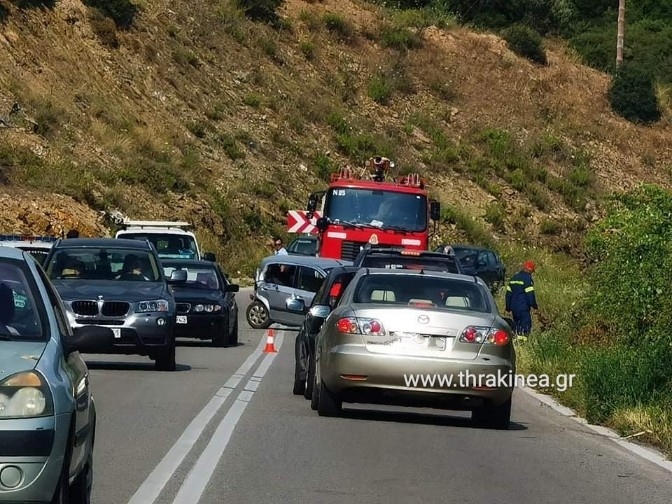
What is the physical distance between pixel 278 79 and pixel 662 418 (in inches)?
2001

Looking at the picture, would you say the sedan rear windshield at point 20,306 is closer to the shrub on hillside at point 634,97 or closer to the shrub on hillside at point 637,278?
the shrub on hillside at point 637,278

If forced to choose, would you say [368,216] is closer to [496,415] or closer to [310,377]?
[310,377]

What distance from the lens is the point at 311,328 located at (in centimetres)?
1659

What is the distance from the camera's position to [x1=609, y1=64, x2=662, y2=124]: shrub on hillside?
7431cm

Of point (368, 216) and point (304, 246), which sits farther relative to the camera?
point (304, 246)

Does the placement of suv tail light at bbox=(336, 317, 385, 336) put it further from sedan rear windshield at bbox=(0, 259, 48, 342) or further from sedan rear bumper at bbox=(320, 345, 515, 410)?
sedan rear windshield at bbox=(0, 259, 48, 342)

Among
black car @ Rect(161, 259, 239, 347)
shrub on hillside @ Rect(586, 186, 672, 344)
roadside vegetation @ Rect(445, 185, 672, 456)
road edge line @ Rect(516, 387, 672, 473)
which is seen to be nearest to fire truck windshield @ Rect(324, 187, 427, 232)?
roadside vegetation @ Rect(445, 185, 672, 456)

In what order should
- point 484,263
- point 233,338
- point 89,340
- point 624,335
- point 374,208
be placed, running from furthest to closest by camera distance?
point 484,263 < point 374,208 < point 233,338 < point 624,335 < point 89,340

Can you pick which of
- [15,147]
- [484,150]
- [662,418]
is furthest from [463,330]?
[484,150]

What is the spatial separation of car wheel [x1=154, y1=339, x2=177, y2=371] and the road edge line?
4.52 m

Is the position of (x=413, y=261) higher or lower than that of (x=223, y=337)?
higher

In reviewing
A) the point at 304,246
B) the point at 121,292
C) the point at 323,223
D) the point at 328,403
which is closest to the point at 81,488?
the point at 328,403

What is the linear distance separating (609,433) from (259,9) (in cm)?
5545

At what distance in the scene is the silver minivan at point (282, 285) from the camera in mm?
→ 30547
